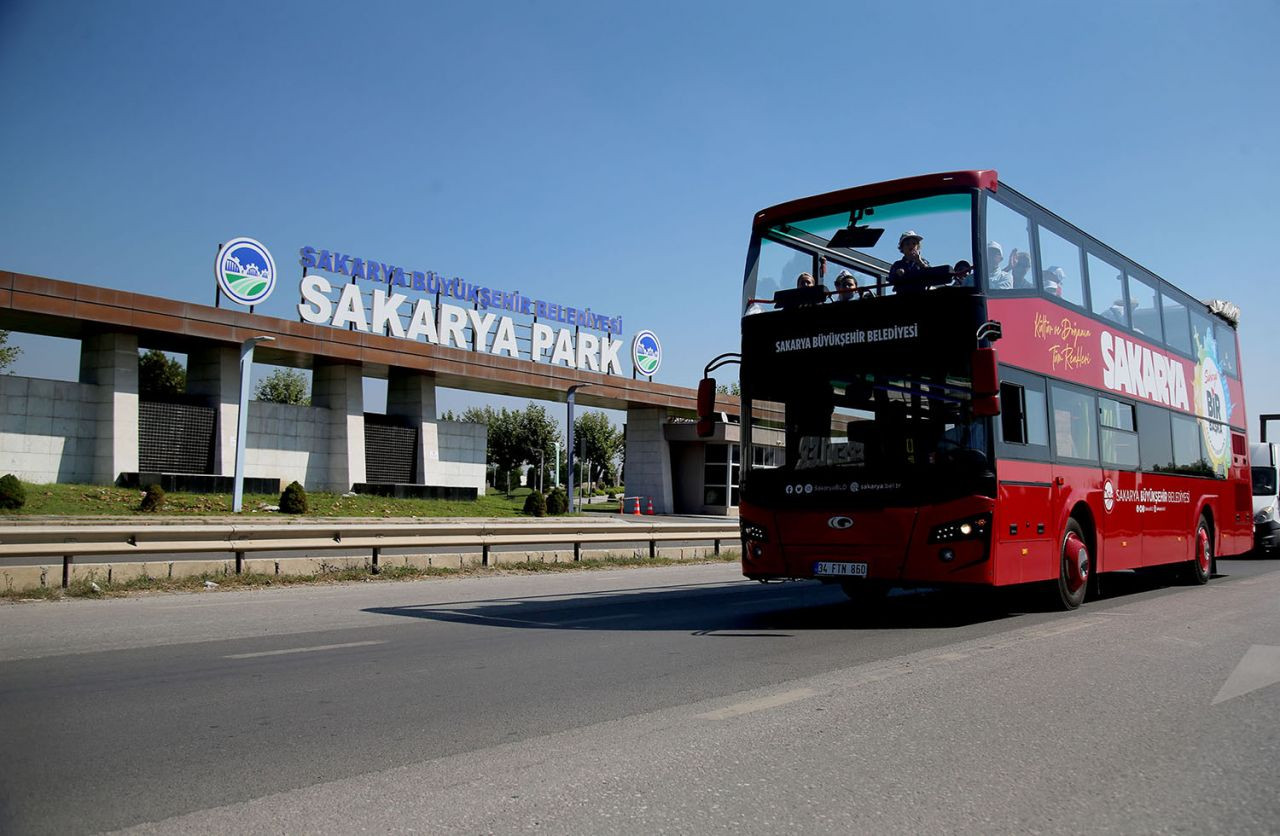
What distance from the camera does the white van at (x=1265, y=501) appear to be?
922 inches

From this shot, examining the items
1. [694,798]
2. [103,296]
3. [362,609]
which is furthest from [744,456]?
[103,296]

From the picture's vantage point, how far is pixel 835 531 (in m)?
10.4

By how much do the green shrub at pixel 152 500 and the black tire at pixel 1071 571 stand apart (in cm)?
2495

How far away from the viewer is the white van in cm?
2341

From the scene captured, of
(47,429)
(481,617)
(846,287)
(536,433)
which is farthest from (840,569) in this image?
(536,433)

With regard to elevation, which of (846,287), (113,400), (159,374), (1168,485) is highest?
(159,374)

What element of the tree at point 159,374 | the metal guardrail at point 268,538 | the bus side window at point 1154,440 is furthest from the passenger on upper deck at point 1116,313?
the tree at point 159,374

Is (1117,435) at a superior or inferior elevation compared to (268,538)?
superior

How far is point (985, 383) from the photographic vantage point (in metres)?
9.24

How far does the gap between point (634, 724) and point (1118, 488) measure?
9626mm

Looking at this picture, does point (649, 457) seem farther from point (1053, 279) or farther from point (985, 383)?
point (985, 383)

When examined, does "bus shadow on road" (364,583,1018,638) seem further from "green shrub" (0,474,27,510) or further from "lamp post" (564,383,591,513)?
"lamp post" (564,383,591,513)

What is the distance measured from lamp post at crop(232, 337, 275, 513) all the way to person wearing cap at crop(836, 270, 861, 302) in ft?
80.2

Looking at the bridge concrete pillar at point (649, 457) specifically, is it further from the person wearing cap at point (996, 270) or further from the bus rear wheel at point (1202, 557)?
the person wearing cap at point (996, 270)
